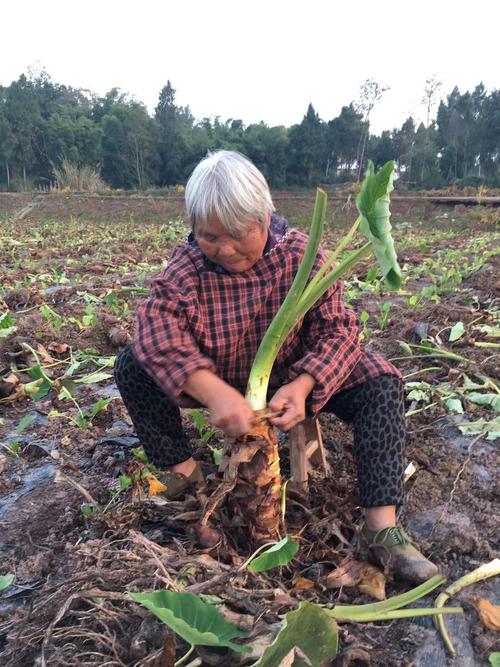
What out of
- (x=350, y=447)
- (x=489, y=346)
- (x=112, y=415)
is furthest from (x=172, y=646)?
(x=489, y=346)

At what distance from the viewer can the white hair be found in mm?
1355

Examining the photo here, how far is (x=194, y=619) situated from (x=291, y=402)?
1.73ft

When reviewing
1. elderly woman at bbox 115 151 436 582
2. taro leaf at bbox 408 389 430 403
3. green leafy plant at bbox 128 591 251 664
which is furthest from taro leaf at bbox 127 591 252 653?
taro leaf at bbox 408 389 430 403

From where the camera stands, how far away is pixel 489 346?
2.79m

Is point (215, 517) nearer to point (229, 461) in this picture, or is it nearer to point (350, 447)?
point (229, 461)

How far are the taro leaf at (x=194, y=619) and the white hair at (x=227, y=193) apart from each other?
827mm

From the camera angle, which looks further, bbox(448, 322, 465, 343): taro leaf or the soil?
bbox(448, 322, 465, 343): taro leaf

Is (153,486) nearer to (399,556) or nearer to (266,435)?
(266,435)

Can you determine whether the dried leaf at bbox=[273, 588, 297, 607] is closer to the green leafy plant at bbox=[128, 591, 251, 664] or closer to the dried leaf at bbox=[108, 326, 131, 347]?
the green leafy plant at bbox=[128, 591, 251, 664]

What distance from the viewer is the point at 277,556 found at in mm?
1178

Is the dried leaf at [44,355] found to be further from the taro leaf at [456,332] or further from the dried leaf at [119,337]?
the taro leaf at [456,332]

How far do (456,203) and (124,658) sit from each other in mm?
18150

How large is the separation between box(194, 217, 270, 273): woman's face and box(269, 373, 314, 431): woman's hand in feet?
1.16

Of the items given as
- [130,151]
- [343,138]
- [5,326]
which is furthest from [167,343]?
[130,151]
